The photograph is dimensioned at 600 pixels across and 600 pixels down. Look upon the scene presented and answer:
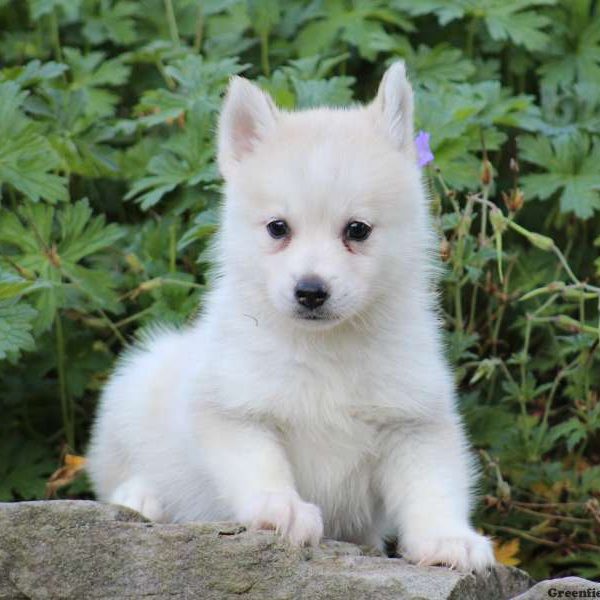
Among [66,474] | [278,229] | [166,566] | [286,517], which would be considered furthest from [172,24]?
[166,566]

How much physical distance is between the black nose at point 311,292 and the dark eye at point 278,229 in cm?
23

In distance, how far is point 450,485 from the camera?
14.3ft

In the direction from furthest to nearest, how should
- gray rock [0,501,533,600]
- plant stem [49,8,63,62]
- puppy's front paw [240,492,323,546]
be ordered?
plant stem [49,8,63,62]
puppy's front paw [240,492,323,546]
gray rock [0,501,533,600]

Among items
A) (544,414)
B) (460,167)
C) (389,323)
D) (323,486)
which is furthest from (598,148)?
(323,486)

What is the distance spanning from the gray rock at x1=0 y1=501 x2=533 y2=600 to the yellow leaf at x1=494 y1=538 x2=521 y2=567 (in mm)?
1586

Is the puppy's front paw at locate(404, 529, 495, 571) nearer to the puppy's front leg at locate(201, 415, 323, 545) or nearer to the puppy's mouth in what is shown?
the puppy's front leg at locate(201, 415, 323, 545)

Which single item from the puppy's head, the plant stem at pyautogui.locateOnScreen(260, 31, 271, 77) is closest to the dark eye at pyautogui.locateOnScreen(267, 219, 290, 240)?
the puppy's head

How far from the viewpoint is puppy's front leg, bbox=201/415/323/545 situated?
4.03m

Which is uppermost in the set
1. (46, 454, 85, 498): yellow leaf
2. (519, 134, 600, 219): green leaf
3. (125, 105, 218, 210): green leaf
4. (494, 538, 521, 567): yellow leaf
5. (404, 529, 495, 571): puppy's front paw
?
(125, 105, 218, 210): green leaf

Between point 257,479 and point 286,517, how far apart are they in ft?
0.75

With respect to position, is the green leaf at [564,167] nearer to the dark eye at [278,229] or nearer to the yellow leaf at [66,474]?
the dark eye at [278,229]

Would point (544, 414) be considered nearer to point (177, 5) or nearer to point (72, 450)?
point (72, 450)

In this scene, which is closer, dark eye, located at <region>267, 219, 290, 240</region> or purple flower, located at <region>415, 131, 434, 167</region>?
dark eye, located at <region>267, 219, 290, 240</region>

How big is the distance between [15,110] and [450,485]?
8.72 feet
